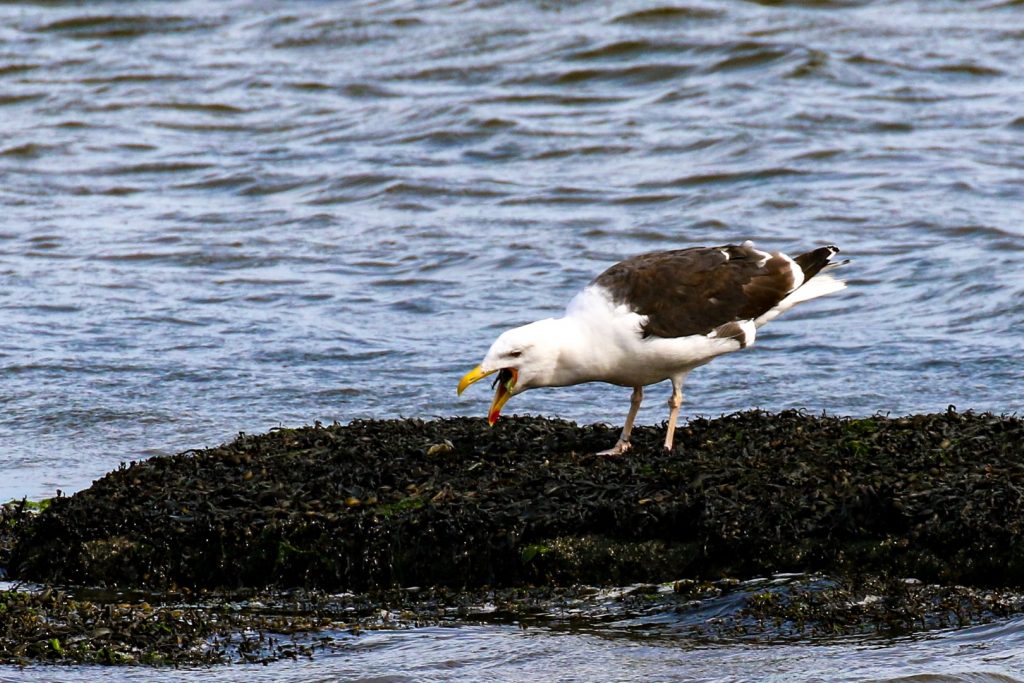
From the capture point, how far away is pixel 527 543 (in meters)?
5.71

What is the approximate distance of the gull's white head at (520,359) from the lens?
21.6 feet

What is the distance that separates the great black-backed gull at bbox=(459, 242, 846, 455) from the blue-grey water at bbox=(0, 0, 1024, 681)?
172cm

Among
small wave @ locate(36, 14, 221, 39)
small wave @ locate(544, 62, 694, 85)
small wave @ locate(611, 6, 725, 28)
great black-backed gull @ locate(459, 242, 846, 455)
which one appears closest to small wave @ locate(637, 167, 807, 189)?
small wave @ locate(544, 62, 694, 85)

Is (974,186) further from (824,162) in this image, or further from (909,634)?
(909,634)

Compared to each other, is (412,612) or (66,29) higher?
(66,29)

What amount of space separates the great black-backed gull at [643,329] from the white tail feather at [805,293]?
0.06m

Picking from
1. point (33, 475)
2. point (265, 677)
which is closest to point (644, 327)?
point (265, 677)

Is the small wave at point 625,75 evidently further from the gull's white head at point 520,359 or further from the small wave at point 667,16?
the gull's white head at point 520,359

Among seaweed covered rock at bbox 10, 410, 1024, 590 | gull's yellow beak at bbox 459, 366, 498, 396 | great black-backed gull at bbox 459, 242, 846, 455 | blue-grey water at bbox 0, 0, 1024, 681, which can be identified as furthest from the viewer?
blue-grey water at bbox 0, 0, 1024, 681

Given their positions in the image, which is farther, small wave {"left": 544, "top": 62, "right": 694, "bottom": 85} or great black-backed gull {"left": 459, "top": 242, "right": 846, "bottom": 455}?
small wave {"left": 544, "top": 62, "right": 694, "bottom": 85}

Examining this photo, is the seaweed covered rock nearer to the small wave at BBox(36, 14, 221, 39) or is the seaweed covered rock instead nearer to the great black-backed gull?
the great black-backed gull

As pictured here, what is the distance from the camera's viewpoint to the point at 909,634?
5.05m

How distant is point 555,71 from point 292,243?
6402 millimetres

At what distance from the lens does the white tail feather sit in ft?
23.8
